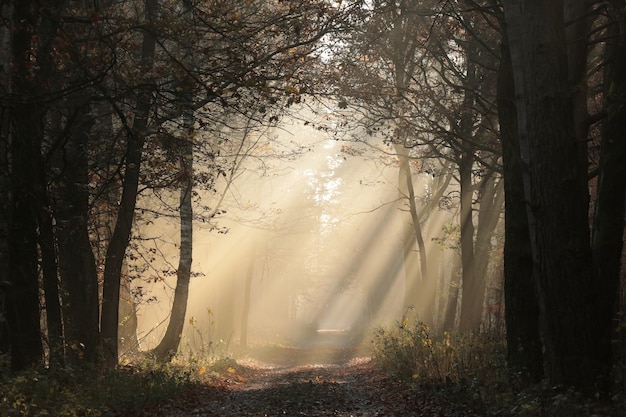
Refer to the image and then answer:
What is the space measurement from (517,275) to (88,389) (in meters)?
6.82

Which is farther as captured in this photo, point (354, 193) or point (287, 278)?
point (287, 278)

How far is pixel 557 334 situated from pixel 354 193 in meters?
31.5

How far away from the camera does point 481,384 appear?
30.8 feet

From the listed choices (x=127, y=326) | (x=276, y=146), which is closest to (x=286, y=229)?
(x=276, y=146)

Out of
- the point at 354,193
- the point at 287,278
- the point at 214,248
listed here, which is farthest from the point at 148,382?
the point at 287,278

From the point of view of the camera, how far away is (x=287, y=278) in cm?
5512

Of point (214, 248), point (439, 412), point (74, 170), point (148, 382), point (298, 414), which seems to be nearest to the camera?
point (439, 412)

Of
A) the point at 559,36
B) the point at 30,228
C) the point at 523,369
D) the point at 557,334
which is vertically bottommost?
the point at 523,369

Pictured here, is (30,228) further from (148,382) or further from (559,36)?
(559,36)

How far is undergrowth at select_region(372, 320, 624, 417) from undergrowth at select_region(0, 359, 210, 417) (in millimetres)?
4881

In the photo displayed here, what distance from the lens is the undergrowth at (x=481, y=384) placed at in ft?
22.1

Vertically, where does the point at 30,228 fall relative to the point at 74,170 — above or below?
below

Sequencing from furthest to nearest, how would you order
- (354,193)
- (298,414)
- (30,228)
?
(354,193) < (298,414) < (30,228)

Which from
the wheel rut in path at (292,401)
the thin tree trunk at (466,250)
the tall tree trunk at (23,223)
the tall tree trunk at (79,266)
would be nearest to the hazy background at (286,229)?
the thin tree trunk at (466,250)
